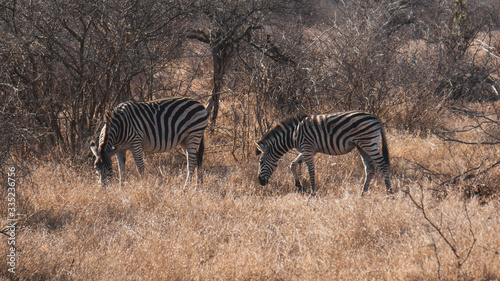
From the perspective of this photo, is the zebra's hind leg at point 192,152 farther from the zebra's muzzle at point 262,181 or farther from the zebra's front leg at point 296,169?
the zebra's front leg at point 296,169

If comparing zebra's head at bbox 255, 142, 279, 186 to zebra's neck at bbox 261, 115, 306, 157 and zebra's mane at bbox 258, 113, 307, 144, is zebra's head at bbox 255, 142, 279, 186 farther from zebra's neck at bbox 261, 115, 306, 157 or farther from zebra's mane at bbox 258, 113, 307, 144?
zebra's mane at bbox 258, 113, 307, 144

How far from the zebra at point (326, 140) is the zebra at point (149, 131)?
1.07 m

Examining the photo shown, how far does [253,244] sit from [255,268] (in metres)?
0.57

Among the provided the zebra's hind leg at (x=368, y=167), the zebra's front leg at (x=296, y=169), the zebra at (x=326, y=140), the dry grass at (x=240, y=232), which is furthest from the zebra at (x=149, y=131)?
the zebra's hind leg at (x=368, y=167)

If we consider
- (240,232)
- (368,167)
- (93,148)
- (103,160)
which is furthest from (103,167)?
(368,167)

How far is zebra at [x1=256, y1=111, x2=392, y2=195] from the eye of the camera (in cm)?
641

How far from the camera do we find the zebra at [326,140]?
641 cm

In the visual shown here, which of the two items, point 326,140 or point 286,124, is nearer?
point 326,140

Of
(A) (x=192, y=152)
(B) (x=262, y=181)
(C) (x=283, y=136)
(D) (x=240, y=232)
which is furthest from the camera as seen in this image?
(A) (x=192, y=152)

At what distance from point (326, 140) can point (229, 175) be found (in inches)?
60.0

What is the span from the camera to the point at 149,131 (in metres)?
6.89

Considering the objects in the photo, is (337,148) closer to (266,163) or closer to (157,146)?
(266,163)

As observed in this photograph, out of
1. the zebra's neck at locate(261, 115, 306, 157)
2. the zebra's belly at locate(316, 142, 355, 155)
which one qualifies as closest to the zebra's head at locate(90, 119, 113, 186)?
the zebra's neck at locate(261, 115, 306, 157)

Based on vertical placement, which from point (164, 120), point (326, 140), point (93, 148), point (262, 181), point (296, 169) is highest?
point (164, 120)
